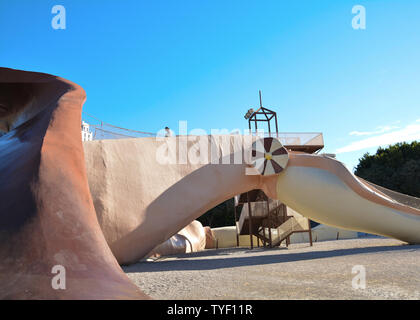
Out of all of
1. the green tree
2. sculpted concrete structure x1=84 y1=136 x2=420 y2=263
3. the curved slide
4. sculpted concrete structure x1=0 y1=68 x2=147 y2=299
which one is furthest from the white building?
the green tree

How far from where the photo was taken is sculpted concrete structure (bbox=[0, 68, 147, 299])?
8.41 ft

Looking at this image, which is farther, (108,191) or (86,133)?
(86,133)


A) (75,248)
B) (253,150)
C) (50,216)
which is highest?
(253,150)

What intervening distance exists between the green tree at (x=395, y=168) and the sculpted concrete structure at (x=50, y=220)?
32.5m

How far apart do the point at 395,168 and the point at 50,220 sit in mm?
36486

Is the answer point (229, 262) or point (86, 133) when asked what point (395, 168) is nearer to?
point (229, 262)

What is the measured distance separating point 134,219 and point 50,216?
6.45 meters

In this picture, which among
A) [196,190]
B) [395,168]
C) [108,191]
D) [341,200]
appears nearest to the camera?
[108,191]

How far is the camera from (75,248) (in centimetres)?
302

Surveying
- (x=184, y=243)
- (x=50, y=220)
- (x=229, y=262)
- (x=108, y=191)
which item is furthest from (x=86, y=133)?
(x=184, y=243)

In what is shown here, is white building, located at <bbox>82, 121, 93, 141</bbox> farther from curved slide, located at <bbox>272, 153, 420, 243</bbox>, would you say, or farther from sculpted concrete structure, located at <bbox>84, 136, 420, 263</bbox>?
curved slide, located at <bbox>272, 153, 420, 243</bbox>

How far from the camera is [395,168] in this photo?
32312mm
